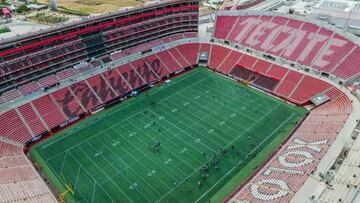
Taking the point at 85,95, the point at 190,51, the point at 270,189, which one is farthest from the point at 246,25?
the point at 270,189

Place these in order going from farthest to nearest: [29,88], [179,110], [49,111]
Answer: [179,110] → [29,88] → [49,111]

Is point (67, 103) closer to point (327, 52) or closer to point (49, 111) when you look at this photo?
point (49, 111)

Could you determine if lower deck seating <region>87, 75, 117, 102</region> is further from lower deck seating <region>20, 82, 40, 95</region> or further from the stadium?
lower deck seating <region>20, 82, 40, 95</region>

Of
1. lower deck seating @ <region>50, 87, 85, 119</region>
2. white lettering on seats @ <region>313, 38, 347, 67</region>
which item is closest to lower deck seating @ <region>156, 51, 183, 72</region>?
lower deck seating @ <region>50, 87, 85, 119</region>

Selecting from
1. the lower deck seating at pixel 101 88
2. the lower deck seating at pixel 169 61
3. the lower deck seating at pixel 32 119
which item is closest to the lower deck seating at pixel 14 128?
the lower deck seating at pixel 32 119

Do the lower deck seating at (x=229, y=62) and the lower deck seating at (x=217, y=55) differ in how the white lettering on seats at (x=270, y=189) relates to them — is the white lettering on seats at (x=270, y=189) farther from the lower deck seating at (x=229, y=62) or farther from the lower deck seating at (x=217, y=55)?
the lower deck seating at (x=217, y=55)
